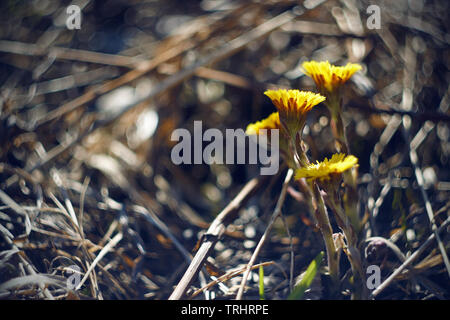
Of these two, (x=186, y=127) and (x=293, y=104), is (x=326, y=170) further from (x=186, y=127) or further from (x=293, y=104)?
(x=186, y=127)

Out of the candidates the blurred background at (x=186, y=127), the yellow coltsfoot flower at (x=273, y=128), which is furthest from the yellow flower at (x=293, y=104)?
the blurred background at (x=186, y=127)

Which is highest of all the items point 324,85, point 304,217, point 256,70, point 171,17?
point 171,17

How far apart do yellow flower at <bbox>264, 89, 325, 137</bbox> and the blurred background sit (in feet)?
0.85

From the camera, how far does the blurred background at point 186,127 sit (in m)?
0.87

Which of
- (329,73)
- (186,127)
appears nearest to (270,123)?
(329,73)

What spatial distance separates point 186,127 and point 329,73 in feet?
2.27

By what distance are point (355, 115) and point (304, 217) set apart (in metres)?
0.41

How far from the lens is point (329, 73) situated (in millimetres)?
736

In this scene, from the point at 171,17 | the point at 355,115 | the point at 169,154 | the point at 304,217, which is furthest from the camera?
the point at 171,17

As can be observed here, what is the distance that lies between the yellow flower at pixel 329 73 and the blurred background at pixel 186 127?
31 centimetres
